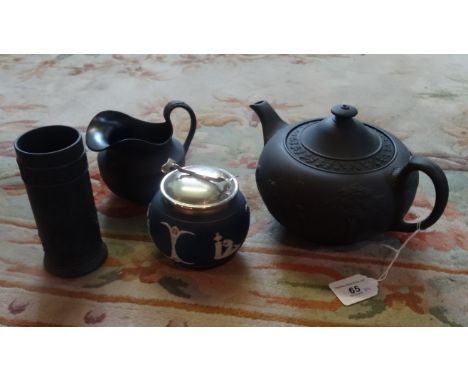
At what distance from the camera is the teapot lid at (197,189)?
1.00 metres

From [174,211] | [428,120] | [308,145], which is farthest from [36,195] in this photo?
[428,120]

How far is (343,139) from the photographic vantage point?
106 cm

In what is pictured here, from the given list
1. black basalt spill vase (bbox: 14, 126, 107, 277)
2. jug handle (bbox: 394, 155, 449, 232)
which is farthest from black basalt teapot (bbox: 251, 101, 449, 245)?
black basalt spill vase (bbox: 14, 126, 107, 277)

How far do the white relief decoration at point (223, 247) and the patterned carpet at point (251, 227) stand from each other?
0.20ft

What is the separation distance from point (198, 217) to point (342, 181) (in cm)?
28

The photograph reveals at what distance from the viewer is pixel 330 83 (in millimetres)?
1974

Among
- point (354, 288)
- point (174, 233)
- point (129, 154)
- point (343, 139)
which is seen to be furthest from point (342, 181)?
point (129, 154)

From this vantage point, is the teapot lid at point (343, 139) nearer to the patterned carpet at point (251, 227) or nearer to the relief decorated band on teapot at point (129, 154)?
the patterned carpet at point (251, 227)

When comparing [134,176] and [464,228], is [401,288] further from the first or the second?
[134,176]

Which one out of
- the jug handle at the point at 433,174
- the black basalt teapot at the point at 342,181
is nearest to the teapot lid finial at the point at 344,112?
the black basalt teapot at the point at 342,181

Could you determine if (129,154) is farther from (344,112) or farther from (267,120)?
(344,112)

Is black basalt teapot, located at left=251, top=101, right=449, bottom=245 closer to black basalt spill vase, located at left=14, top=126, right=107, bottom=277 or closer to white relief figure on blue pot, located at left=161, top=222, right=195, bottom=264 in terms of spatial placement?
white relief figure on blue pot, located at left=161, top=222, right=195, bottom=264

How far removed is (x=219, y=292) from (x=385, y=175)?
1.31 feet

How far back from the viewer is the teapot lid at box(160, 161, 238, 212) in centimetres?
100
